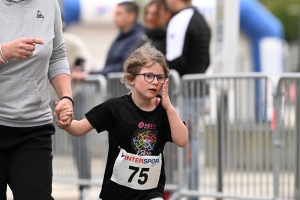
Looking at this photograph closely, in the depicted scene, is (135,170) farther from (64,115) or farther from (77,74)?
(77,74)

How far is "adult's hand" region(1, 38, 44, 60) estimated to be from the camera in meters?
4.04

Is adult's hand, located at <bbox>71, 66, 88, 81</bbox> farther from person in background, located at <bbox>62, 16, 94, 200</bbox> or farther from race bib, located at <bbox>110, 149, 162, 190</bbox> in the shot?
race bib, located at <bbox>110, 149, 162, 190</bbox>

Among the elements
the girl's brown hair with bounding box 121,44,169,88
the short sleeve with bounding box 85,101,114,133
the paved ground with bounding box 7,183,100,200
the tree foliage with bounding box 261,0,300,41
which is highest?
the tree foliage with bounding box 261,0,300,41

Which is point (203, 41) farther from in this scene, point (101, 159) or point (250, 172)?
point (101, 159)

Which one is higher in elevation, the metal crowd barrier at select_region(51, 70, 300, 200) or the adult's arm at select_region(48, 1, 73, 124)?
the adult's arm at select_region(48, 1, 73, 124)

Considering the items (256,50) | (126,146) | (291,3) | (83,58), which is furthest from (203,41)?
(291,3)

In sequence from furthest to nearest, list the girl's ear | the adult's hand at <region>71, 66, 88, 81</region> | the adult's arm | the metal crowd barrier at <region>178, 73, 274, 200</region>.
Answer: the adult's hand at <region>71, 66, 88, 81</region> < the metal crowd barrier at <region>178, 73, 274, 200</region> < the girl's ear < the adult's arm

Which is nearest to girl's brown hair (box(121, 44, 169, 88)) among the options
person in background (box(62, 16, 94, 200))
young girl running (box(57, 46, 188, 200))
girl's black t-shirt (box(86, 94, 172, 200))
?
young girl running (box(57, 46, 188, 200))

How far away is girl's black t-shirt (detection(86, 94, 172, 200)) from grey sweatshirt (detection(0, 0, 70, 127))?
1.82 ft

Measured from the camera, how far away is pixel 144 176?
4.84 m

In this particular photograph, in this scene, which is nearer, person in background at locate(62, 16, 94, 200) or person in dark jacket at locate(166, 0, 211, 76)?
person in dark jacket at locate(166, 0, 211, 76)

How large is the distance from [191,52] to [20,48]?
12.6ft

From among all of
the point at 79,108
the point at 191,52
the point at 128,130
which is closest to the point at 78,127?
the point at 128,130

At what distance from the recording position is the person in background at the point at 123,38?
899 cm
